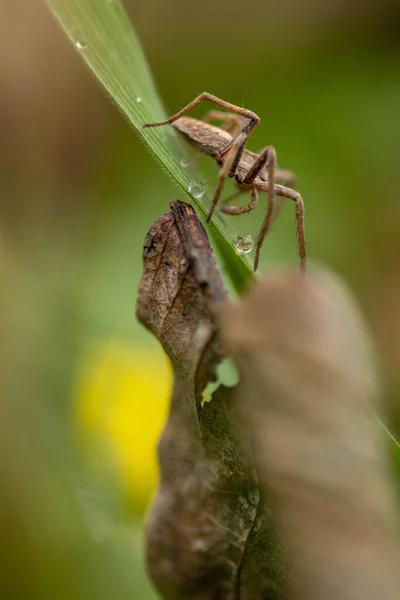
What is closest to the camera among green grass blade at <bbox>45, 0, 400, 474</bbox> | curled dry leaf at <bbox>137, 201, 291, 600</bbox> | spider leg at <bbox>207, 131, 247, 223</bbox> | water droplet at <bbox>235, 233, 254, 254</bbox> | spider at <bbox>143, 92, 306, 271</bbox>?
curled dry leaf at <bbox>137, 201, 291, 600</bbox>

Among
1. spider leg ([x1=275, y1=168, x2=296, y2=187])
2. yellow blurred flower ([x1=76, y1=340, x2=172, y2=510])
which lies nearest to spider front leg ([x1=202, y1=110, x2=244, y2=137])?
spider leg ([x1=275, y1=168, x2=296, y2=187])

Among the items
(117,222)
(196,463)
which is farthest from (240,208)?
(117,222)

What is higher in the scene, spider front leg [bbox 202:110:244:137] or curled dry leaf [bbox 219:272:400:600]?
curled dry leaf [bbox 219:272:400:600]

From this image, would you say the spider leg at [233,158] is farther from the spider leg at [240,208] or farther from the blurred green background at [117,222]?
the blurred green background at [117,222]

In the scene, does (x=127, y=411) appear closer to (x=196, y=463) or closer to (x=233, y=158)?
(x=233, y=158)

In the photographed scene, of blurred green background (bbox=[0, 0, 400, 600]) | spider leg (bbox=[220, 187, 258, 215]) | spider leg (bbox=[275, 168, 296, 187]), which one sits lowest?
blurred green background (bbox=[0, 0, 400, 600])

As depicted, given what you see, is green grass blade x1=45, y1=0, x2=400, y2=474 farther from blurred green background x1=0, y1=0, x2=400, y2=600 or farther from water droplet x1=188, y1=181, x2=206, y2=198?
blurred green background x1=0, y1=0, x2=400, y2=600

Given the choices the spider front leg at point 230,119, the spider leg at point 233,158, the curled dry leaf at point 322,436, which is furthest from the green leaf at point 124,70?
the spider front leg at point 230,119
